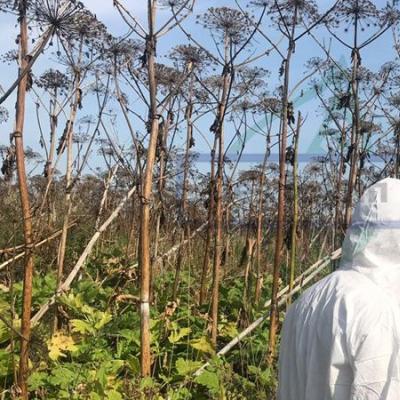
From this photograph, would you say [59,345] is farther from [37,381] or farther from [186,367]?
[186,367]

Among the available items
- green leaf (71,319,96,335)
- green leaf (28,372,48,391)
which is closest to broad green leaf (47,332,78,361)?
green leaf (71,319,96,335)

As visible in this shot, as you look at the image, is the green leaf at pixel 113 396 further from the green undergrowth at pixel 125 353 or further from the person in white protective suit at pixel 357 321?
the person in white protective suit at pixel 357 321

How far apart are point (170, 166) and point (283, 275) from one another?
2003 millimetres

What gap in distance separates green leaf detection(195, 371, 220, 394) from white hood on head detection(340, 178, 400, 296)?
83.6 inches

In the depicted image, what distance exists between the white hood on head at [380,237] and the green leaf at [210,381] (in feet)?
6.96

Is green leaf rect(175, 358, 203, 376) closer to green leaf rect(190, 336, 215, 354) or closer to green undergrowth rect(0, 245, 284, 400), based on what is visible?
green undergrowth rect(0, 245, 284, 400)

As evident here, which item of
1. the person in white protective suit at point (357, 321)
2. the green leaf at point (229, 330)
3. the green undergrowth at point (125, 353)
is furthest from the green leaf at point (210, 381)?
the person in white protective suit at point (357, 321)

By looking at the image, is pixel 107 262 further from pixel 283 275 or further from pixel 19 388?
pixel 19 388

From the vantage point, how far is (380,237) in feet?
8.01

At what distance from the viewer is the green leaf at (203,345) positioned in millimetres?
5109

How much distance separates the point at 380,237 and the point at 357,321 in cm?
33

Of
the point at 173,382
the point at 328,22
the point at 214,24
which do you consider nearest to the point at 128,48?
the point at 214,24

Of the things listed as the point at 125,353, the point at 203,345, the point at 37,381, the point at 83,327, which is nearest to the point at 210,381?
the point at 203,345

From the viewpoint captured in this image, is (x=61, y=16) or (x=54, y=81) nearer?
(x=61, y=16)
